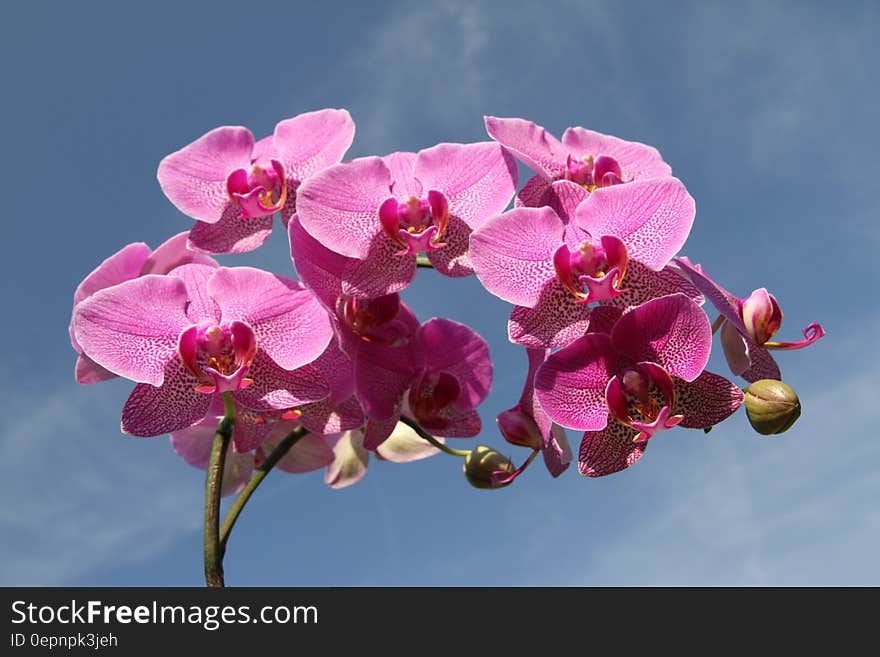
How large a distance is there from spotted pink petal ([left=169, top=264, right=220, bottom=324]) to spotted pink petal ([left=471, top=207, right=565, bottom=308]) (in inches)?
15.6

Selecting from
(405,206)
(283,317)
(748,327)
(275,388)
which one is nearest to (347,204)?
(405,206)

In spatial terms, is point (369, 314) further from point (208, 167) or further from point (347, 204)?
point (208, 167)

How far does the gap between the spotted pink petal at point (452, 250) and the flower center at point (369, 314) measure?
10 centimetres

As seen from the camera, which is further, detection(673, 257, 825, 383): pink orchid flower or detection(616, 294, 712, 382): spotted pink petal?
detection(673, 257, 825, 383): pink orchid flower

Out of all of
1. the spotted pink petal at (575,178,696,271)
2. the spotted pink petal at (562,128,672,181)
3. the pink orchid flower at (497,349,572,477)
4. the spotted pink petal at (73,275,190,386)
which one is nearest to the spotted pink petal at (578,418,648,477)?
the pink orchid flower at (497,349,572,477)

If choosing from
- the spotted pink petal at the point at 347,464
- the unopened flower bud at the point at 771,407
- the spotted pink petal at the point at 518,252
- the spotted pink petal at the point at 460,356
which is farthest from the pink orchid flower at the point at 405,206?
the spotted pink petal at the point at 347,464

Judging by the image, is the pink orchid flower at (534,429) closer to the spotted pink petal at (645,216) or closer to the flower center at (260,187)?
the spotted pink petal at (645,216)

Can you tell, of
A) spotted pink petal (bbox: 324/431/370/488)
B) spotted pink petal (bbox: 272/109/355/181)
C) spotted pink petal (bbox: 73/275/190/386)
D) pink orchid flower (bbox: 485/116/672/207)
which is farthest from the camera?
spotted pink petal (bbox: 324/431/370/488)

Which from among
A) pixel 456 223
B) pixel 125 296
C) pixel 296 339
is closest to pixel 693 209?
pixel 456 223

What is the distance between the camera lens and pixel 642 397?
108 cm

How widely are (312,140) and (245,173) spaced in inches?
5.0

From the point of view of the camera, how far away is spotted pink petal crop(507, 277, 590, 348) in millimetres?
1117

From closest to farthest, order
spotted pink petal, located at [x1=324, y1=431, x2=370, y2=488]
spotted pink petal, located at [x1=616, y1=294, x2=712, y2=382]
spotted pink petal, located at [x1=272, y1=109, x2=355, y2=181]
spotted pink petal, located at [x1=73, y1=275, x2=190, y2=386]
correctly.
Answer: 1. spotted pink petal, located at [x1=616, y1=294, x2=712, y2=382]
2. spotted pink petal, located at [x1=73, y1=275, x2=190, y2=386]
3. spotted pink petal, located at [x1=272, y1=109, x2=355, y2=181]
4. spotted pink petal, located at [x1=324, y1=431, x2=370, y2=488]

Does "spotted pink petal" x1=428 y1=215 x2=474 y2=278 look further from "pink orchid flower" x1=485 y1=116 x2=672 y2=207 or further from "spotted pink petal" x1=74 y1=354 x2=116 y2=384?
"spotted pink petal" x1=74 y1=354 x2=116 y2=384
